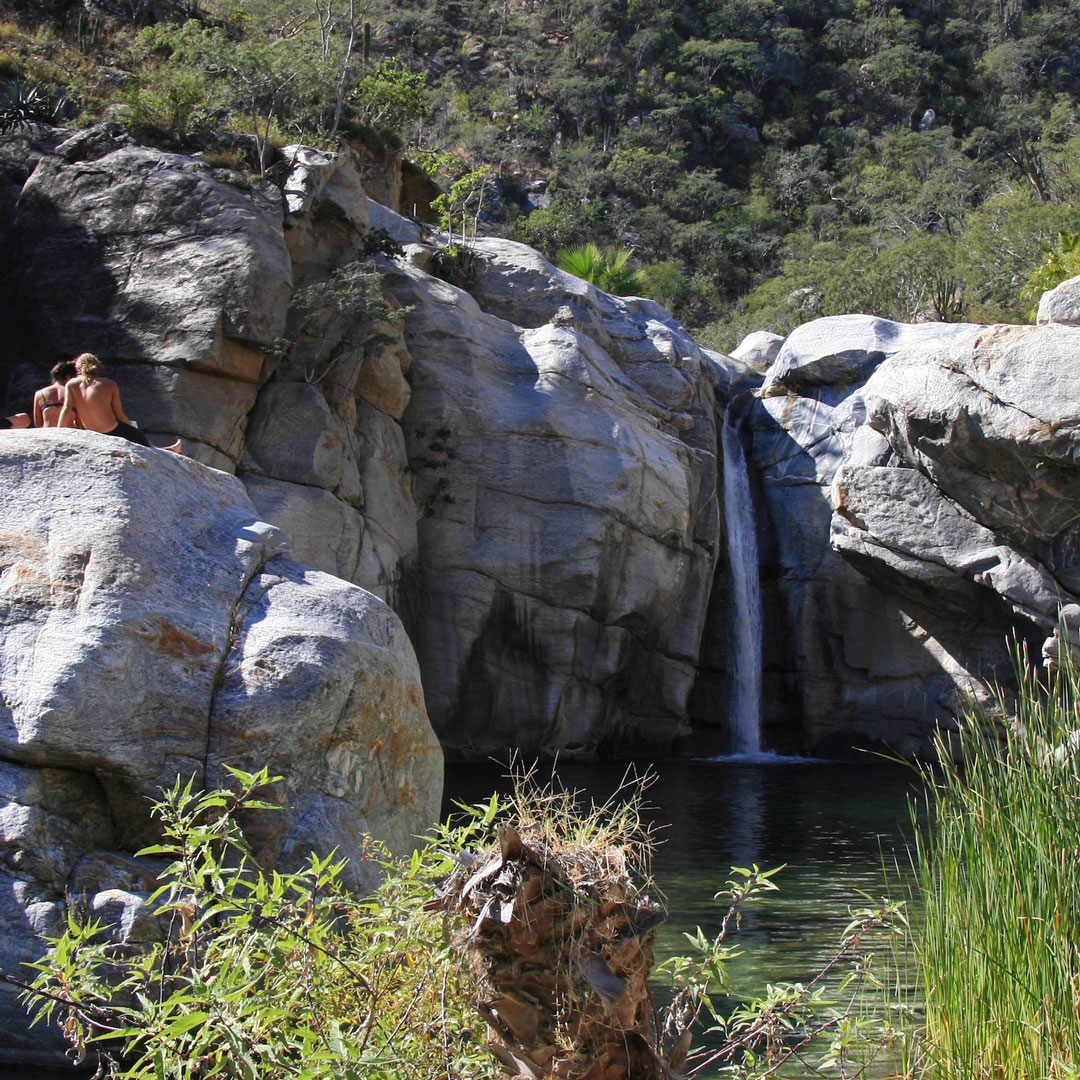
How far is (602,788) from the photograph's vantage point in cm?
1662

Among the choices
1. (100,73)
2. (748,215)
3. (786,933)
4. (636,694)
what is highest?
(748,215)

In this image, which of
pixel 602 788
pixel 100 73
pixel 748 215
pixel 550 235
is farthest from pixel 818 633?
pixel 748 215

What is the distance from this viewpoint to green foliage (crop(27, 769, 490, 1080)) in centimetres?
355

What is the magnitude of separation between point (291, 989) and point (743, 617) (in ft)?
66.3

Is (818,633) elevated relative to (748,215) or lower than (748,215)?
lower

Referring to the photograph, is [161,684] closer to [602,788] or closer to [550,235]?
[602,788]

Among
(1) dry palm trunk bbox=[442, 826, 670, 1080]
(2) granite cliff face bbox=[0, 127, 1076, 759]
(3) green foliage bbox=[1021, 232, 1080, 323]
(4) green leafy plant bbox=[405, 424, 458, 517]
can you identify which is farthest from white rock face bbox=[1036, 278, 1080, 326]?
(1) dry palm trunk bbox=[442, 826, 670, 1080]

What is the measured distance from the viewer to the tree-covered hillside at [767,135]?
3722 cm

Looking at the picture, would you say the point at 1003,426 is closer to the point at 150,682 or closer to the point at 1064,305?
the point at 1064,305

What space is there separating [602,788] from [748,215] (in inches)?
1714

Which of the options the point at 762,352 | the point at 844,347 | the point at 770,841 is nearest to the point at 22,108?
the point at 770,841

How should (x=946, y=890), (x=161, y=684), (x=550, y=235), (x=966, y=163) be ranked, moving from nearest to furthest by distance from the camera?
(x=946, y=890) → (x=161, y=684) → (x=550, y=235) → (x=966, y=163)

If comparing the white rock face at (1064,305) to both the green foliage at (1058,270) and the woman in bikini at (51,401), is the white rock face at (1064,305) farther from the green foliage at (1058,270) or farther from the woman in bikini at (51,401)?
the woman in bikini at (51,401)

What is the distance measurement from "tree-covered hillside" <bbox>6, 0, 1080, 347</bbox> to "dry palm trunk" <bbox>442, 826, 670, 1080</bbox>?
30.3 metres
